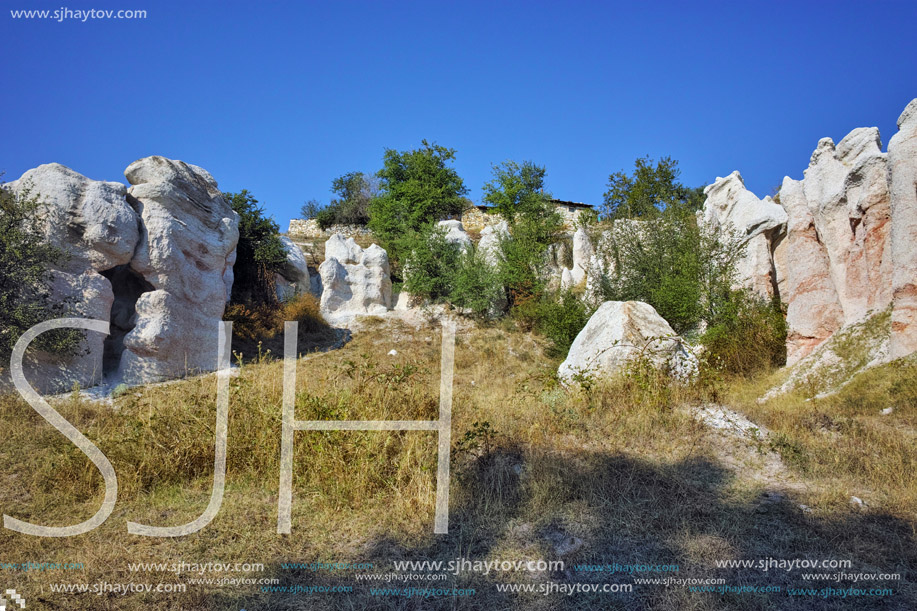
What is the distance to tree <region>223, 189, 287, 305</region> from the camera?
17141 mm

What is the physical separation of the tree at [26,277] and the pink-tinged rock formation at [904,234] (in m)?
13.1

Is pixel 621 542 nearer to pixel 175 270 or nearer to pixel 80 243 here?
pixel 80 243

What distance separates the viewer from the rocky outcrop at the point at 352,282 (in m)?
18.8

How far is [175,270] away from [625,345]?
9.19 m

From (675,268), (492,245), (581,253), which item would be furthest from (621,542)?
(581,253)

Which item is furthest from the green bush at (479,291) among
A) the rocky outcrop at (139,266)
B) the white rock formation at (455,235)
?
the rocky outcrop at (139,266)

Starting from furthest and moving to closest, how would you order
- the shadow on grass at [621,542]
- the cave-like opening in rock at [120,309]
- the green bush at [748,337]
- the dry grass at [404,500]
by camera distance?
the green bush at [748,337]
the cave-like opening in rock at [120,309]
the dry grass at [404,500]
the shadow on grass at [621,542]

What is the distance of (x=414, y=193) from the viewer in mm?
27953

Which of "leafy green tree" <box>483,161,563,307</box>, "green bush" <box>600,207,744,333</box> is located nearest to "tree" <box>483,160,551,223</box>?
"leafy green tree" <box>483,161,563,307</box>

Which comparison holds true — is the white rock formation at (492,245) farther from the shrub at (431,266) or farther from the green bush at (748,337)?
the green bush at (748,337)

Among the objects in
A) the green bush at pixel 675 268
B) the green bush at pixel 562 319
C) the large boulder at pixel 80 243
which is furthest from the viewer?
the green bush at pixel 562 319

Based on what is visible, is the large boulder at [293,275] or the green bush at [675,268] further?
the large boulder at [293,275]

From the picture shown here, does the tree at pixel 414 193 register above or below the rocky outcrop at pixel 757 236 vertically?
above

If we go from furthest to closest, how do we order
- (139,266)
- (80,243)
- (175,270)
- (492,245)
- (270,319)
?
(492,245) < (270,319) < (175,270) < (139,266) < (80,243)
